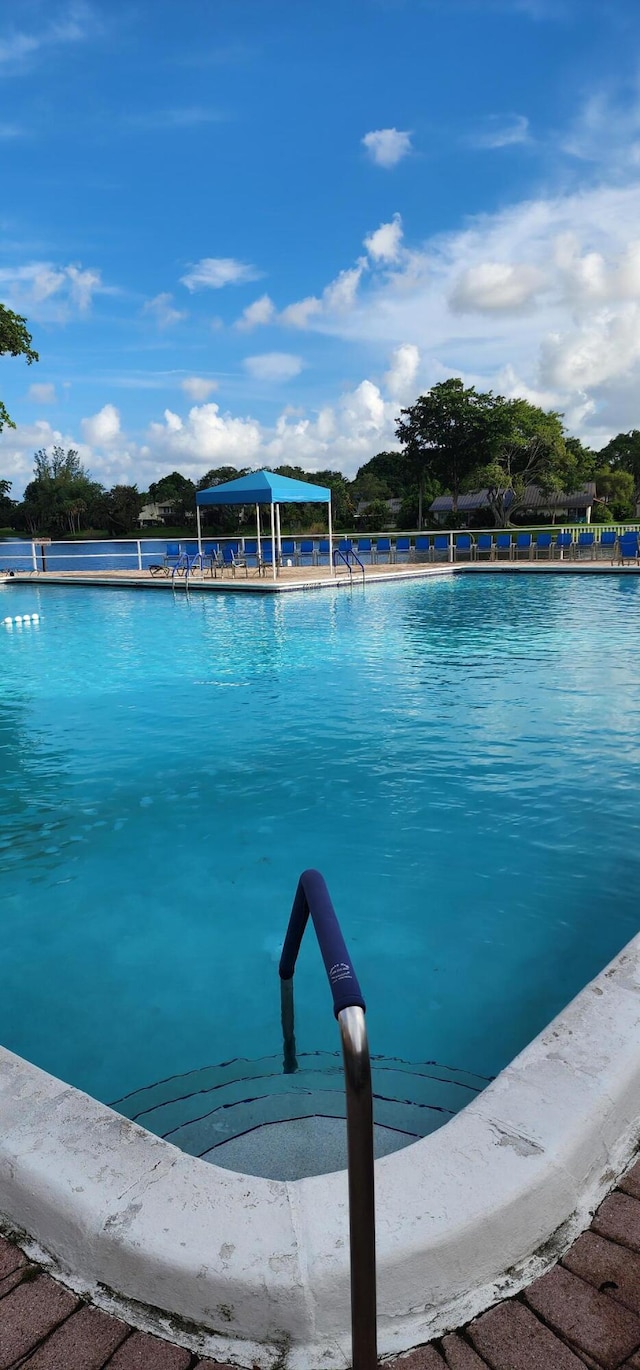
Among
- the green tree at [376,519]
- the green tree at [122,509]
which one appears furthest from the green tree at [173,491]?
the green tree at [376,519]

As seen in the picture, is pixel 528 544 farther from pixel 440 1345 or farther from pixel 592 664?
pixel 440 1345

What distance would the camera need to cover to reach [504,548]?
2297cm

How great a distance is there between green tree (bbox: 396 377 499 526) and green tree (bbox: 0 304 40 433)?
2256 centimetres

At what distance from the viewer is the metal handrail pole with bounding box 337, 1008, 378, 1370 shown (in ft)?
3.39

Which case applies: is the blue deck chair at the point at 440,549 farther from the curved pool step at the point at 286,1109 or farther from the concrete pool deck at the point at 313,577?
the curved pool step at the point at 286,1109

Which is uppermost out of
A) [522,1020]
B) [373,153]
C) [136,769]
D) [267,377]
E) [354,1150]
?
[373,153]

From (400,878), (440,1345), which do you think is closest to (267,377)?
(400,878)

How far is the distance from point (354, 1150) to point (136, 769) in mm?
5247

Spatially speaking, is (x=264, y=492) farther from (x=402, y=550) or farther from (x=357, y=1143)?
(x=357, y=1143)

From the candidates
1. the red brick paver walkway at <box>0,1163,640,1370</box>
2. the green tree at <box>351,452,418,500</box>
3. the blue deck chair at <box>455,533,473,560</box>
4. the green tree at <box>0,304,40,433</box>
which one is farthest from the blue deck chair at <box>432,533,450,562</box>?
the green tree at <box>351,452,418,500</box>

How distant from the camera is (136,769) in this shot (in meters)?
6.09

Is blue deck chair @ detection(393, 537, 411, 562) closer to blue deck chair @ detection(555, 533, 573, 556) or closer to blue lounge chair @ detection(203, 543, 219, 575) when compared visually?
blue deck chair @ detection(555, 533, 573, 556)

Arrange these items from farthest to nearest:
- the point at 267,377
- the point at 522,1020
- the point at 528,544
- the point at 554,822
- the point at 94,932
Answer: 1. the point at 267,377
2. the point at 528,544
3. the point at 554,822
4. the point at 94,932
5. the point at 522,1020

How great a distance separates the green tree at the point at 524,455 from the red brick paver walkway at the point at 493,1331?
1448 inches
